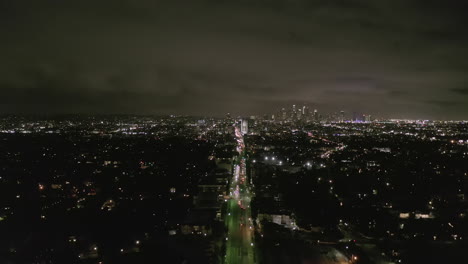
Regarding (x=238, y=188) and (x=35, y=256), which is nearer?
(x=35, y=256)

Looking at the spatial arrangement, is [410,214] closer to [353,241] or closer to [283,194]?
[353,241]

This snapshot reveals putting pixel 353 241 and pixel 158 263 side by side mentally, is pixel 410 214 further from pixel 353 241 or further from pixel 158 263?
pixel 158 263

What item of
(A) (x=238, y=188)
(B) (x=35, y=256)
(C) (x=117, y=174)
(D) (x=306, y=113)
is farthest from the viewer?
(D) (x=306, y=113)

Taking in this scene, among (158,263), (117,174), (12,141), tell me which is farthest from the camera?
(12,141)

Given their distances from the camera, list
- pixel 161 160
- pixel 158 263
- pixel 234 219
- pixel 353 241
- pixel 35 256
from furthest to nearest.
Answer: pixel 161 160 → pixel 234 219 → pixel 353 241 → pixel 35 256 → pixel 158 263

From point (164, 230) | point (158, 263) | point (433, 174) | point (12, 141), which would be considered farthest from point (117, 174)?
point (12, 141)

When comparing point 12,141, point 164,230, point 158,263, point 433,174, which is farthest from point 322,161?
point 12,141
